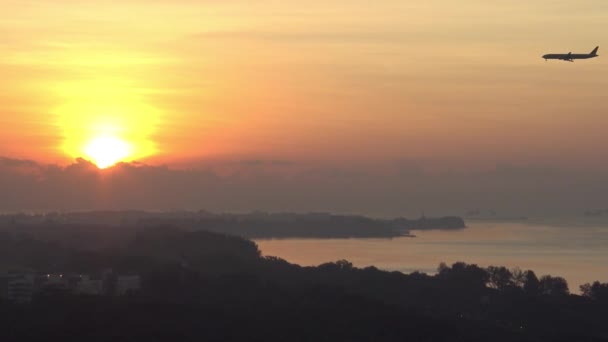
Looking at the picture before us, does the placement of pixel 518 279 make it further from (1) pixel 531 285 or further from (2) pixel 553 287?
(1) pixel 531 285

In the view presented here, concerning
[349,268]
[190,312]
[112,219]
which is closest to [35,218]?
[112,219]

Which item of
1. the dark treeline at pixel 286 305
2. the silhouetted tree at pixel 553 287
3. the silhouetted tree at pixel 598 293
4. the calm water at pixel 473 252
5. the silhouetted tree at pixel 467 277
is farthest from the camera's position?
the calm water at pixel 473 252

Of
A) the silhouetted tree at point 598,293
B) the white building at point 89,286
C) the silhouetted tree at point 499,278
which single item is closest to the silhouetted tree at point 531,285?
the silhouetted tree at point 499,278

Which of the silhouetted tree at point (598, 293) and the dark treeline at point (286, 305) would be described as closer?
the dark treeline at point (286, 305)

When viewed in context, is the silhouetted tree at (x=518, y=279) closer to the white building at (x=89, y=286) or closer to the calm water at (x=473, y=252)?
the calm water at (x=473, y=252)

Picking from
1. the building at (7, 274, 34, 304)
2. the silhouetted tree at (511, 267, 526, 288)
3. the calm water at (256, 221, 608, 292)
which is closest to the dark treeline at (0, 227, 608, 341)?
the silhouetted tree at (511, 267, 526, 288)

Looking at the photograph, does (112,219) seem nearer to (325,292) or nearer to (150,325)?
(325,292)
